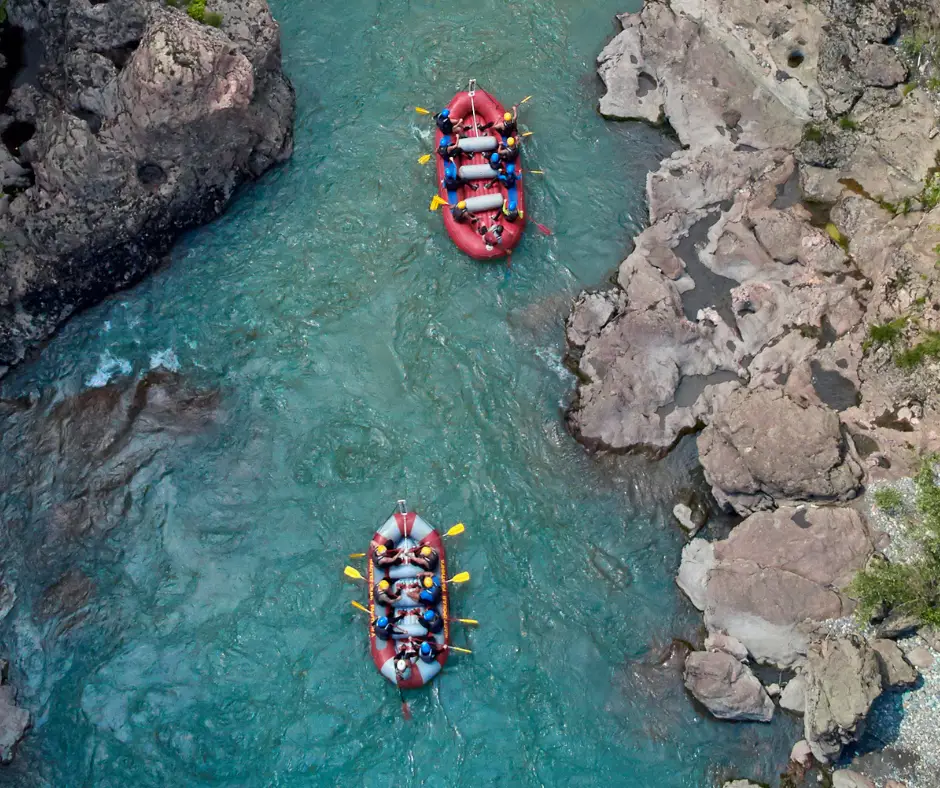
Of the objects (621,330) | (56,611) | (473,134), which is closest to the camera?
(56,611)

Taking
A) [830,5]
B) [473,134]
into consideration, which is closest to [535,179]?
[473,134]

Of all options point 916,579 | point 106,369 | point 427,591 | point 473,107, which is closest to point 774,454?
point 916,579

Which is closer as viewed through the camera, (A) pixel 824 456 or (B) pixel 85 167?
(A) pixel 824 456

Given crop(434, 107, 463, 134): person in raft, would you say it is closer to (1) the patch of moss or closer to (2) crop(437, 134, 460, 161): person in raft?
(2) crop(437, 134, 460, 161): person in raft

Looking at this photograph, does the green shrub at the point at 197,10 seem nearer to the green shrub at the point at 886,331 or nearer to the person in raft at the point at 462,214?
the person in raft at the point at 462,214

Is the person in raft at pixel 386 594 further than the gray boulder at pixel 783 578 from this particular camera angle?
Yes

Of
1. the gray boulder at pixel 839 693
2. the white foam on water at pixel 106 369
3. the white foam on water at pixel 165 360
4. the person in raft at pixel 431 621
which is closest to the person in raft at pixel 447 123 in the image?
the white foam on water at pixel 165 360

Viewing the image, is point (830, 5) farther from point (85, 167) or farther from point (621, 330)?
point (85, 167)

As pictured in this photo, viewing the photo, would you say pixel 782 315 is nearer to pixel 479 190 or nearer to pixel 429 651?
pixel 479 190
